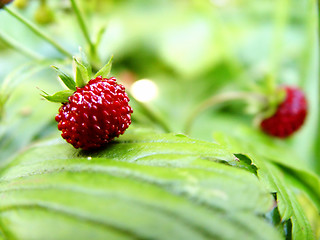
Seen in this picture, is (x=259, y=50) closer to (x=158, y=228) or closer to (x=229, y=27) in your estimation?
(x=229, y=27)

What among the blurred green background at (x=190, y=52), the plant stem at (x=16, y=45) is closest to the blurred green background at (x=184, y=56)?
the blurred green background at (x=190, y=52)

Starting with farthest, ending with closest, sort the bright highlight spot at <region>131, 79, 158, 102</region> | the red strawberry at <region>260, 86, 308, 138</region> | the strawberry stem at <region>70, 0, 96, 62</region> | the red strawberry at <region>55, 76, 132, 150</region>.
Answer: the bright highlight spot at <region>131, 79, 158, 102</region>, the red strawberry at <region>260, 86, 308, 138</region>, the strawberry stem at <region>70, 0, 96, 62</region>, the red strawberry at <region>55, 76, 132, 150</region>

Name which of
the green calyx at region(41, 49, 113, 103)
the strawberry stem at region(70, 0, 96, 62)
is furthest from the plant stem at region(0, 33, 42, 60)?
the green calyx at region(41, 49, 113, 103)

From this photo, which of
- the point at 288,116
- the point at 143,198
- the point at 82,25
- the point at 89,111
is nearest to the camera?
the point at 143,198

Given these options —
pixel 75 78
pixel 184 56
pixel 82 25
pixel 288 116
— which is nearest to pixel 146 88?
pixel 184 56

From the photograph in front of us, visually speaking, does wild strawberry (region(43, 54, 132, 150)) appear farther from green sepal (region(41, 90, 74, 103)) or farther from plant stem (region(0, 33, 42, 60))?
plant stem (region(0, 33, 42, 60))

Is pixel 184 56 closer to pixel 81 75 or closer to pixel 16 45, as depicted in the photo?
pixel 16 45
